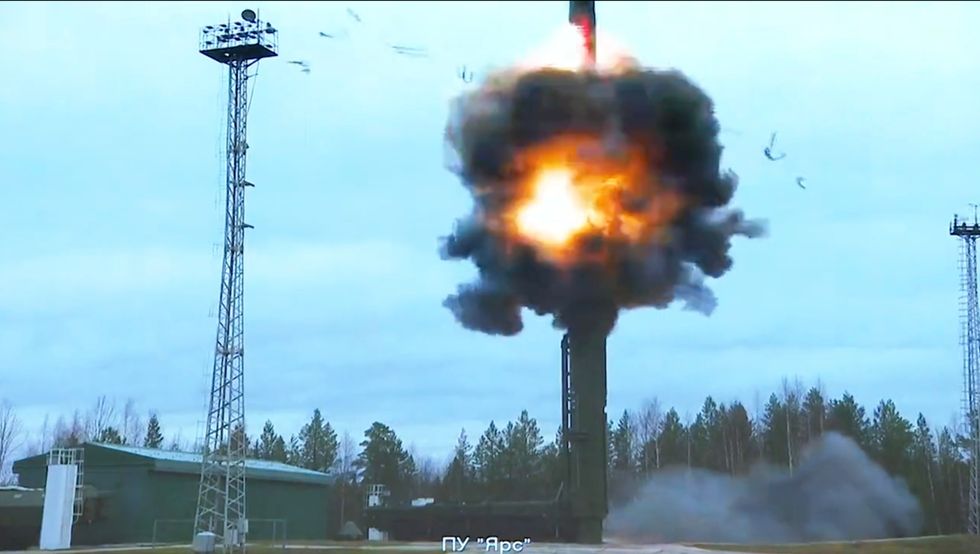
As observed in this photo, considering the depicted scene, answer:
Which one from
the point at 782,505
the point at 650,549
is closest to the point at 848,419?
the point at 782,505

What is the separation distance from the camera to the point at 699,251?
42.9 m

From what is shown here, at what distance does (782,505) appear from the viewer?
61781 millimetres

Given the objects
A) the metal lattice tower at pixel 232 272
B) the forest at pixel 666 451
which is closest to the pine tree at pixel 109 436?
the forest at pixel 666 451

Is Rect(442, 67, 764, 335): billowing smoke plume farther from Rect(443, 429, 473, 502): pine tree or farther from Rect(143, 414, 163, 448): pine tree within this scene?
Rect(143, 414, 163, 448): pine tree

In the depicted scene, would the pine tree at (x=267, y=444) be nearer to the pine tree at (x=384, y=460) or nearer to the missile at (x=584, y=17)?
the pine tree at (x=384, y=460)

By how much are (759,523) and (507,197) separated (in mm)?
26706

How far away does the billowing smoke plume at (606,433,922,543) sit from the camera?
55250 millimetres

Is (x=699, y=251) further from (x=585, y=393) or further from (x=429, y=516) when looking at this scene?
(x=429, y=516)

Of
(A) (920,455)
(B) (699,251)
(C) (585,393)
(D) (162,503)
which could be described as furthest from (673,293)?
(A) (920,455)

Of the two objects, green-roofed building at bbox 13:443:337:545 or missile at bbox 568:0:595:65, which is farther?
green-roofed building at bbox 13:443:337:545

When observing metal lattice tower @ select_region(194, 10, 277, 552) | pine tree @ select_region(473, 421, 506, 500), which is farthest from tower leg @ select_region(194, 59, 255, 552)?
pine tree @ select_region(473, 421, 506, 500)

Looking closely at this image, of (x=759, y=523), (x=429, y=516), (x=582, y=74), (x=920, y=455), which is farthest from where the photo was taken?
(x=920, y=455)

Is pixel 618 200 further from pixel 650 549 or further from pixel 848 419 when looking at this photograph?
pixel 848 419

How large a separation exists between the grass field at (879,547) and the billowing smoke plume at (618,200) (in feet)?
36.9
